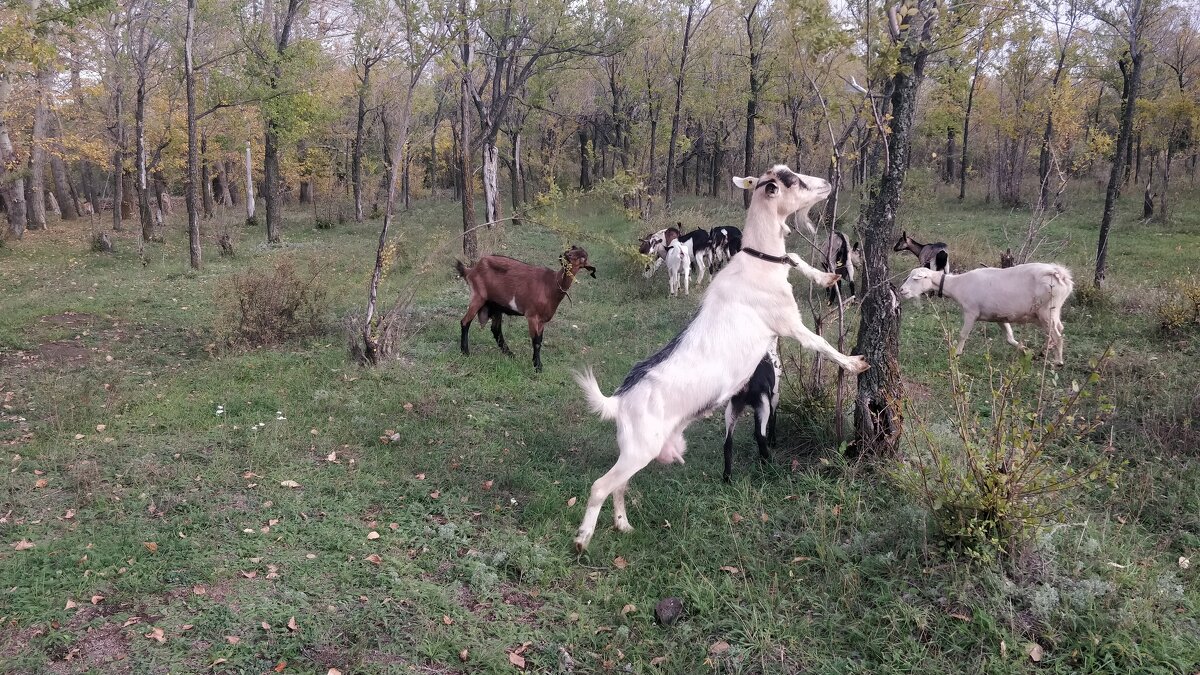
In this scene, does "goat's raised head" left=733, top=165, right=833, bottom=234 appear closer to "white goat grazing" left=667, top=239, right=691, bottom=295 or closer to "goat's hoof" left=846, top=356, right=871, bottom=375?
"goat's hoof" left=846, top=356, right=871, bottom=375

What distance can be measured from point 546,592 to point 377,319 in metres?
4.88

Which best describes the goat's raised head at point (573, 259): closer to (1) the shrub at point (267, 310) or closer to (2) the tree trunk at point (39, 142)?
(1) the shrub at point (267, 310)

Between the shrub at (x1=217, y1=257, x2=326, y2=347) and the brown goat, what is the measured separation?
2097mm

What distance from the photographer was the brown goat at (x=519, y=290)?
799cm

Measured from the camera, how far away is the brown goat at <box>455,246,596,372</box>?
7.99 m

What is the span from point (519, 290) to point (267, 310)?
10.4 feet

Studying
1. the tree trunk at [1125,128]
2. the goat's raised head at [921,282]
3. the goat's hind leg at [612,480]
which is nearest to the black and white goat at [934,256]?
the tree trunk at [1125,128]

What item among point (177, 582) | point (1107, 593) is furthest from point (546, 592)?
point (1107, 593)

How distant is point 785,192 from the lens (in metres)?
4.25

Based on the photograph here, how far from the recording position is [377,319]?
778 cm

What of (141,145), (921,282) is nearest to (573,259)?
(921,282)

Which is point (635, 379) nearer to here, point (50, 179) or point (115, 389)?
point (115, 389)

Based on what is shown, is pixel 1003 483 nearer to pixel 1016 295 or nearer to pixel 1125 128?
pixel 1016 295

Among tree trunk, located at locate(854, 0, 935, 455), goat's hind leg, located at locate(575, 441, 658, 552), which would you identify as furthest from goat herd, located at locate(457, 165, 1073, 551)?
tree trunk, located at locate(854, 0, 935, 455)
